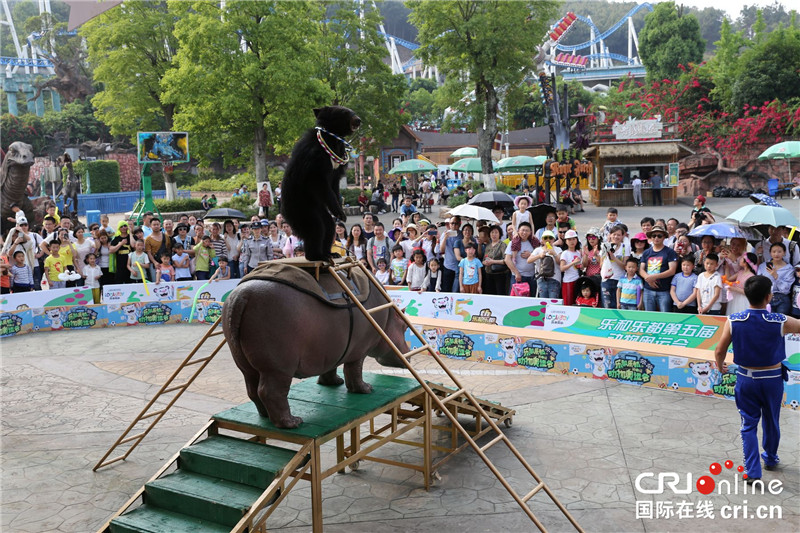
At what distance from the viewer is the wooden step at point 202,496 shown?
464 cm

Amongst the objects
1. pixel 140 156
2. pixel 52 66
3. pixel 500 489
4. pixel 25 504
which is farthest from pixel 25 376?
pixel 52 66

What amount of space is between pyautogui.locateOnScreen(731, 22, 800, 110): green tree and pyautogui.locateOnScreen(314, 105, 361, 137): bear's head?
3558 cm

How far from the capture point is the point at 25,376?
9633mm

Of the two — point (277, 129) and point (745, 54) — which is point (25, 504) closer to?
point (277, 129)

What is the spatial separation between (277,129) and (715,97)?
1000 inches

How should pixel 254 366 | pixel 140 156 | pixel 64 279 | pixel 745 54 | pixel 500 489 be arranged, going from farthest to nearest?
pixel 745 54 → pixel 140 156 → pixel 64 279 → pixel 500 489 → pixel 254 366

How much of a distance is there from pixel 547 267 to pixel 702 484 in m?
4.86

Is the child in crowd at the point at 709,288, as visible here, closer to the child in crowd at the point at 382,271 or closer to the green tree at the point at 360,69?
the child in crowd at the point at 382,271

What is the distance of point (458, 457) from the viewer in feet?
22.0

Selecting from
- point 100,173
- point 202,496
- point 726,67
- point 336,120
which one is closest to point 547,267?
point 336,120

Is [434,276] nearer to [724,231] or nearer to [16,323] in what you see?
[724,231]

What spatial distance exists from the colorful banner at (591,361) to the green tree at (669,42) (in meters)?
47.5

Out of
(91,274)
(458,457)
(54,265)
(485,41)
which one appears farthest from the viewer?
(485,41)

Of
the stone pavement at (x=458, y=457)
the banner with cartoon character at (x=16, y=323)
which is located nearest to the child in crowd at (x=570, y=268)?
the stone pavement at (x=458, y=457)
